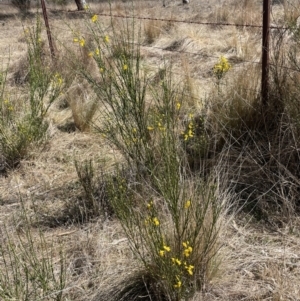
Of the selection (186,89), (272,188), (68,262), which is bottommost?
(68,262)

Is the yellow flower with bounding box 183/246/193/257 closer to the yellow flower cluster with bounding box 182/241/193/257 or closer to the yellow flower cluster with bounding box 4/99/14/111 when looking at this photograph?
the yellow flower cluster with bounding box 182/241/193/257

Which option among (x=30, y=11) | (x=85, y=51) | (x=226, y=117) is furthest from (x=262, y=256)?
(x=30, y=11)

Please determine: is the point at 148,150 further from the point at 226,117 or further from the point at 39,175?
the point at 39,175

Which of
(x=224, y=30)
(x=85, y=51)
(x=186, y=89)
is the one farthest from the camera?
(x=224, y=30)

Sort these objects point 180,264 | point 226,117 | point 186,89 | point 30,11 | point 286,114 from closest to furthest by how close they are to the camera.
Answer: point 180,264
point 286,114
point 226,117
point 186,89
point 30,11

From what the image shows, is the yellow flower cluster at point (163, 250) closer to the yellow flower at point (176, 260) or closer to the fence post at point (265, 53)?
the yellow flower at point (176, 260)

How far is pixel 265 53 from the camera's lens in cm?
347

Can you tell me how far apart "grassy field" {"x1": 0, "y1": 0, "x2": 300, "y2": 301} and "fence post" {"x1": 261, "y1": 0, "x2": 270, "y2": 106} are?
6cm

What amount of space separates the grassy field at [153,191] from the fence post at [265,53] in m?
0.06

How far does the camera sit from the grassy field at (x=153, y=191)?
7.77 feet

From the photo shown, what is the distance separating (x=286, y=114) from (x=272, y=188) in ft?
1.70

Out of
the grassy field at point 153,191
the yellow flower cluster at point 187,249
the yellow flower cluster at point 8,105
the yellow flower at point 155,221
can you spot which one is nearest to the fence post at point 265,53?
the grassy field at point 153,191

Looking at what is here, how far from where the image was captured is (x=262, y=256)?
105 inches

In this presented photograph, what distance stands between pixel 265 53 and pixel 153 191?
52.8 inches
